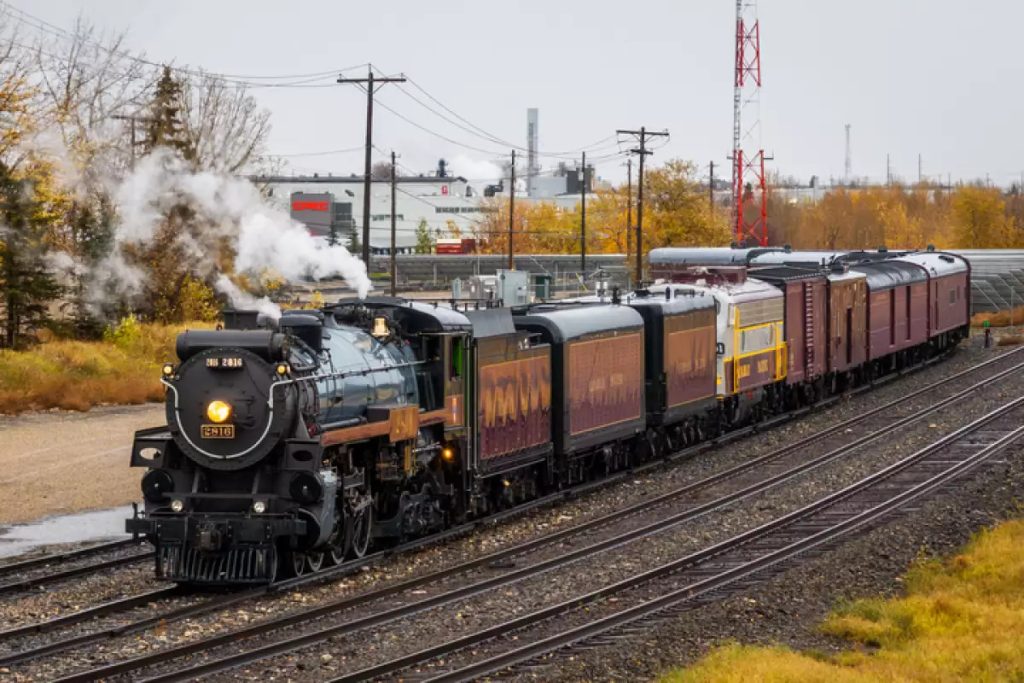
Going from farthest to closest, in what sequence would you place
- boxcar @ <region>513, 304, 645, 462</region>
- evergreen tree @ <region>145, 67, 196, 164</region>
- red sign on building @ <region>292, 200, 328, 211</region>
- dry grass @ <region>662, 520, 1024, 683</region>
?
red sign on building @ <region>292, 200, 328, 211</region>
evergreen tree @ <region>145, 67, 196, 164</region>
boxcar @ <region>513, 304, 645, 462</region>
dry grass @ <region>662, 520, 1024, 683</region>

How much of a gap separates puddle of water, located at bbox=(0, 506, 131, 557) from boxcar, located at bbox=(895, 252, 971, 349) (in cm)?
3425

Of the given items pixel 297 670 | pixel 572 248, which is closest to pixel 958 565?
pixel 297 670

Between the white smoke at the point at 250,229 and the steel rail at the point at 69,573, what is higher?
the white smoke at the point at 250,229

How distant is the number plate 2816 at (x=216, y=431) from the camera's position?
1659 centimetres

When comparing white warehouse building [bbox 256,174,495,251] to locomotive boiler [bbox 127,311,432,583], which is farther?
white warehouse building [bbox 256,174,495,251]

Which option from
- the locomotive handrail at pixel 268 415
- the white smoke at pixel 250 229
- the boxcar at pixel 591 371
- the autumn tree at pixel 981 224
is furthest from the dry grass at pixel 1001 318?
the locomotive handrail at pixel 268 415

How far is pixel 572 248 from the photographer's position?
9900cm

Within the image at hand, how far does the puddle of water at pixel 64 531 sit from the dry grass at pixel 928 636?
1104 centimetres

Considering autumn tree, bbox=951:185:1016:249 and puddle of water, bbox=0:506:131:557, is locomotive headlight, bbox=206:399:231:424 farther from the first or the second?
autumn tree, bbox=951:185:1016:249

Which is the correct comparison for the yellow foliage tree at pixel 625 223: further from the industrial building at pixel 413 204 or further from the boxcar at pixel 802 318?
the boxcar at pixel 802 318

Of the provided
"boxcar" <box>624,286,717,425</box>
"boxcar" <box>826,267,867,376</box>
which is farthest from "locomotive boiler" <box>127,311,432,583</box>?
"boxcar" <box>826,267,867,376</box>

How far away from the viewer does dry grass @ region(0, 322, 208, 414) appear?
37062mm

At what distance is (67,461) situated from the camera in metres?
29.3

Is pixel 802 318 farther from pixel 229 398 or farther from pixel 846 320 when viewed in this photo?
pixel 229 398
